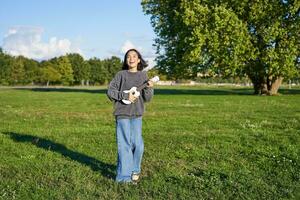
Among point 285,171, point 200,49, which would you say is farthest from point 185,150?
point 200,49

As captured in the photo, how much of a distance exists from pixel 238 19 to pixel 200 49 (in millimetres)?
5097

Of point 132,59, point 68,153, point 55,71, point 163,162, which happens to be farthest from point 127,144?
point 55,71

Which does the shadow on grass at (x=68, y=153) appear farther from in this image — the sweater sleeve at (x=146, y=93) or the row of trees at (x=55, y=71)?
the row of trees at (x=55, y=71)

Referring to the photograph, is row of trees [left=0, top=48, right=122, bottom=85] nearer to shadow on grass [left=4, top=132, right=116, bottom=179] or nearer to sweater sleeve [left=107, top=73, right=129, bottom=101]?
shadow on grass [left=4, top=132, right=116, bottom=179]

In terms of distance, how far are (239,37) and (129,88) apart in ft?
126

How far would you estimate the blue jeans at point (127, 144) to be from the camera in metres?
8.40

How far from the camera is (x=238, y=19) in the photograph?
153 feet

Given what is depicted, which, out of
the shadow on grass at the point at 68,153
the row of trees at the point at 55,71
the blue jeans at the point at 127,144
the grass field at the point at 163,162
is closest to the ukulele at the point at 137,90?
the blue jeans at the point at 127,144

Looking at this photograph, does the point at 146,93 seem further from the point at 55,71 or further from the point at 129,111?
the point at 55,71

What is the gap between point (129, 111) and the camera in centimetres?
834

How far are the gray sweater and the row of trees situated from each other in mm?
124202

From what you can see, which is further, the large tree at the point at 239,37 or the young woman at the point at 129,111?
the large tree at the point at 239,37

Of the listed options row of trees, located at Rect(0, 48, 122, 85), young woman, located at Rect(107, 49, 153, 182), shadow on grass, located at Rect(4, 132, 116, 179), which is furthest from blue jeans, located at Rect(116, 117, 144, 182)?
row of trees, located at Rect(0, 48, 122, 85)

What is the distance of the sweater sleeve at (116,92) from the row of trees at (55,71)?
124167 millimetres
